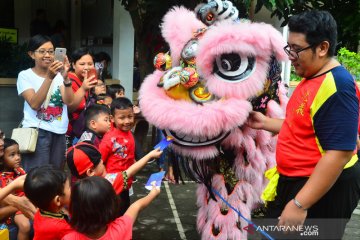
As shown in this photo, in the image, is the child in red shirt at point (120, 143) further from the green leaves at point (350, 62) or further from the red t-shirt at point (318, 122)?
the green leaves at point (350, 62)

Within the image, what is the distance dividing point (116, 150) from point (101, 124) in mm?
305

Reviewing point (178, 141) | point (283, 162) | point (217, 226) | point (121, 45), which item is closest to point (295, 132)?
point (283, 162)

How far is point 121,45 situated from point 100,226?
5.77m

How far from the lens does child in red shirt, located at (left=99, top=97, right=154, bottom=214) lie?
3.25 m

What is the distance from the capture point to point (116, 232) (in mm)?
2068

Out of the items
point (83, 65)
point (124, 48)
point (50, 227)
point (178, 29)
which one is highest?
point (178, 29)

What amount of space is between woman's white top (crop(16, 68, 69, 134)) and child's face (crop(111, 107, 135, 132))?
46 cm

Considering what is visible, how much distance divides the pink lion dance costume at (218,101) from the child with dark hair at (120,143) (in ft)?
1.41

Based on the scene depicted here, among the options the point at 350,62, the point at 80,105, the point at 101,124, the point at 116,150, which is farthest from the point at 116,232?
the point at 350,62

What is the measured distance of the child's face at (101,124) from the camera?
346cm

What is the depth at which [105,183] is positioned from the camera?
6.64ft

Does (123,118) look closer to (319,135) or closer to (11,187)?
(11,187)

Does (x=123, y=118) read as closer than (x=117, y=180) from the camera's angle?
No

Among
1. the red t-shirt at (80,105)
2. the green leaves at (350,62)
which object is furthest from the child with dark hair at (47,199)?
the green leaves at (350,62)
